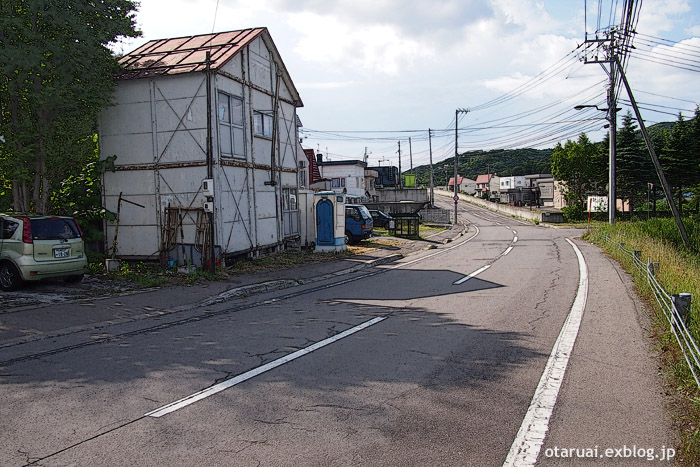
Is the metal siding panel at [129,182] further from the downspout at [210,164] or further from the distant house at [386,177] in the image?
the distant house at [386,177]

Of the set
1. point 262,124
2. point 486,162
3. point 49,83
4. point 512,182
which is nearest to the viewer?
point 49,83

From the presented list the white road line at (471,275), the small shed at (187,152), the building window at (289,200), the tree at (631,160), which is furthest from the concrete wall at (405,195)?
the small shed at (187,152)

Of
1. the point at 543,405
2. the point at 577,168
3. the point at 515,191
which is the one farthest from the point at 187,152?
the point at 515,191

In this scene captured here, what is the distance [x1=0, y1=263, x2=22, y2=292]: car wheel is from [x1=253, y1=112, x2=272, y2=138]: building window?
9.20 m

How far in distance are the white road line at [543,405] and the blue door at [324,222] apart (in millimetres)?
13494

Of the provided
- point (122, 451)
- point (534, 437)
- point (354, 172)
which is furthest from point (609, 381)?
point (354, 172)

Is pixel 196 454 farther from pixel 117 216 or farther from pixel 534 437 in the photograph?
pixel 117 216

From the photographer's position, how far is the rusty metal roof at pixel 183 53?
16344 millimetres

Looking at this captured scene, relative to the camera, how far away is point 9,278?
1167cm

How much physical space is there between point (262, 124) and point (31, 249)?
9.61 metres

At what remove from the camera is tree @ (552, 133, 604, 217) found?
6234 cm

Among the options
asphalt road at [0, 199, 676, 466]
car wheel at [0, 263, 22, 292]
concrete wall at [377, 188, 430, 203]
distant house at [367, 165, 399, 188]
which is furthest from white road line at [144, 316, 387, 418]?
distant house at [367, 165, 399, 188]

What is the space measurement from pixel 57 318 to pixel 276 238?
422 inches

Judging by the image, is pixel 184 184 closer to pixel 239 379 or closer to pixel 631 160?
pixel 239 379
